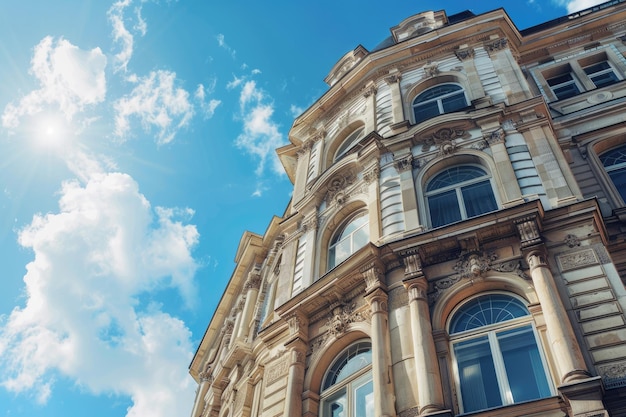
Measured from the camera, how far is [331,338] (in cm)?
1571

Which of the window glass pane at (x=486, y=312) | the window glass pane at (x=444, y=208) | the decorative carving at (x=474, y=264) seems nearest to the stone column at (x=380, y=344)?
the window glass pane at (x=486, y=312)

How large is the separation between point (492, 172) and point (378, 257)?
4.68 meters

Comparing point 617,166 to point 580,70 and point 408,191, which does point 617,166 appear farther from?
point 580,70

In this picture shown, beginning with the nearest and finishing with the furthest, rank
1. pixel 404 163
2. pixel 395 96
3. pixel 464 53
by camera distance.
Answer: pixel 404 163, pixel 395 96, pixel 464 53

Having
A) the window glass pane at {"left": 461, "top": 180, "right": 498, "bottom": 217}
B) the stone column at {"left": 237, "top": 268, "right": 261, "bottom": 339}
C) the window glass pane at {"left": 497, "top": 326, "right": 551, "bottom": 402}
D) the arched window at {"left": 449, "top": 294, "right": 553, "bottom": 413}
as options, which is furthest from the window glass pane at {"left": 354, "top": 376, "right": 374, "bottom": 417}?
the stone column at {"left": 237, "top": 268, "right": 261, "bottom": 339}

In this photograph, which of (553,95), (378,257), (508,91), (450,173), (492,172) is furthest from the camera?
(553,95)

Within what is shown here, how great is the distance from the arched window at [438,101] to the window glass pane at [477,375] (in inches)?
440

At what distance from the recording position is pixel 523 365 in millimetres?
12195

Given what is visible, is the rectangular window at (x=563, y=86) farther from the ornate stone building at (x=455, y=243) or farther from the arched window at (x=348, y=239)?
the arched window at (x=348, y=239)

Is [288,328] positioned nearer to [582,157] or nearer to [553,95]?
[582,157]

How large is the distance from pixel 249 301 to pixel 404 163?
426 inches

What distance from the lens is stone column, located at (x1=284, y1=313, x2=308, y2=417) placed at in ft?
48.3

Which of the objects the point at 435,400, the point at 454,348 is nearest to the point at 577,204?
the point at 454,348

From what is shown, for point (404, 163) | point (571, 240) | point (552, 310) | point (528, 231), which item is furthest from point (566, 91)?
point (552, 310)
